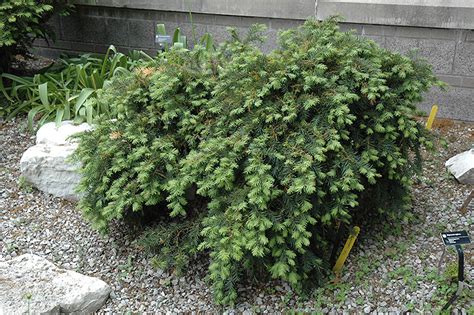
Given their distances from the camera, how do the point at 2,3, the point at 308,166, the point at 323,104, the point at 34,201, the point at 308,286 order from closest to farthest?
the point at 308,166
the point at 323,104
the point at 308,286
the point at 34,201
the point at 2,3

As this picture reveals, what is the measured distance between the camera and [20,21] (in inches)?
191

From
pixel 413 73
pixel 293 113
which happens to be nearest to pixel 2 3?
pixel 293 113

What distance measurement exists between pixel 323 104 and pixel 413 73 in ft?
1.93

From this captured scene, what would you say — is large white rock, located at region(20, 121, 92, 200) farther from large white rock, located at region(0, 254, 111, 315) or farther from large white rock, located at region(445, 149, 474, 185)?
large white rock, located at region(445, 149, 474, 185)

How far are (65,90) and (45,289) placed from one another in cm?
256

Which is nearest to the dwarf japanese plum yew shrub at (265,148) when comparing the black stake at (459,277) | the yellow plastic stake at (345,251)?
the yellow plastic stake at (345,251)

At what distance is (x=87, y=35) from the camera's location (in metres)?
6.46

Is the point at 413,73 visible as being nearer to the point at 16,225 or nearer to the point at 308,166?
the point at 308,166

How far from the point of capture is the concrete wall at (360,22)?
4602 mm

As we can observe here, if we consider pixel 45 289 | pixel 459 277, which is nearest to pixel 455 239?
pixel 459 277

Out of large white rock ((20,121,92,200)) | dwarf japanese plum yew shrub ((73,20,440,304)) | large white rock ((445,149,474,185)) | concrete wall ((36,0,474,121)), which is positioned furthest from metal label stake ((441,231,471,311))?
large white rock ((20,121,92,200))

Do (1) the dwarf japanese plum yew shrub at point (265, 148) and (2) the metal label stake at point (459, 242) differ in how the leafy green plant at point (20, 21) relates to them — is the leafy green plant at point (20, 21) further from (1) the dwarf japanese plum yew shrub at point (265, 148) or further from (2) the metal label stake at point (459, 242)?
(2) the metal label stake at point (459, 242)

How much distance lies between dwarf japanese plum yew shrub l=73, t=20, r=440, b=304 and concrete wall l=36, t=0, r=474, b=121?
1834 mm

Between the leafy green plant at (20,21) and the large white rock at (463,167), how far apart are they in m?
3.85
